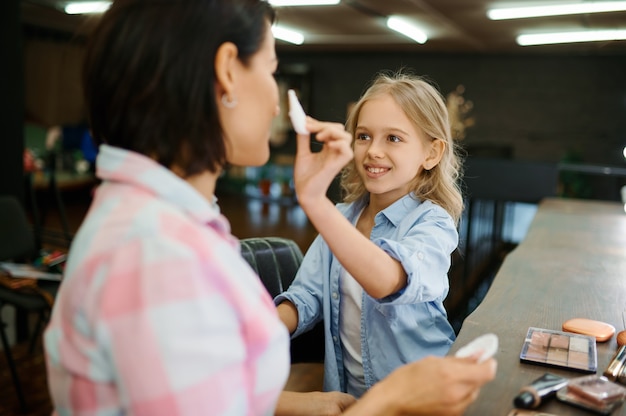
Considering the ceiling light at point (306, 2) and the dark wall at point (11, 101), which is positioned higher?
the ceiling light at point (306, 2)

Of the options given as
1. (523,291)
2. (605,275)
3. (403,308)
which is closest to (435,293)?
(403,308)

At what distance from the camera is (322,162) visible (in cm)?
110

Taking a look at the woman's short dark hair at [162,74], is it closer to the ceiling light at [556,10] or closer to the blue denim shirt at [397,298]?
the blue denim shirt at [397,298]

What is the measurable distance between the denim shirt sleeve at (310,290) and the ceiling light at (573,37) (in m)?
7.26

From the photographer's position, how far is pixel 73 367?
0.67 metres

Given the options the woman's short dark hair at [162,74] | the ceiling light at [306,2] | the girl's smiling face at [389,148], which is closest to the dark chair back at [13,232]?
the girl's smiling face at [389,148]

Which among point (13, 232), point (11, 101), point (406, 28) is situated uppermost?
point (406, 28)

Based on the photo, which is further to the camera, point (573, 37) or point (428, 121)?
point (573, 37)

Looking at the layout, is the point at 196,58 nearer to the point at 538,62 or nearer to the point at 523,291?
the point at 523,291

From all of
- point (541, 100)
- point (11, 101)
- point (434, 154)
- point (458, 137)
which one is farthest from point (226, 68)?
point (541, 100)

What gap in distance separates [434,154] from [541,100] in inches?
367

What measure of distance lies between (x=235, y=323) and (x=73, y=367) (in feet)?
0.62

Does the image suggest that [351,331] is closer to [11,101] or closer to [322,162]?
[322,162]

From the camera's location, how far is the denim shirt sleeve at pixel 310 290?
153cm
